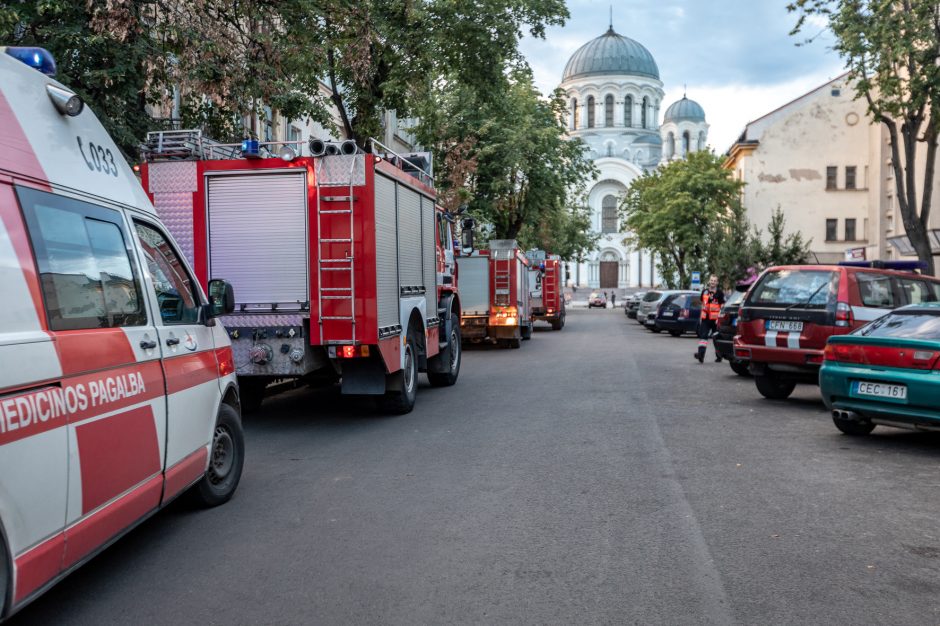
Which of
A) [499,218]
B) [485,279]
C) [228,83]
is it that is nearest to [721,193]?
[499,218]

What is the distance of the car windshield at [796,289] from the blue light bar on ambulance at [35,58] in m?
9.79

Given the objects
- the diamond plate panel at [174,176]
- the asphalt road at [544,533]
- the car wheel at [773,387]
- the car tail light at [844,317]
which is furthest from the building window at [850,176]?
the diamond plate panel at [174,176]

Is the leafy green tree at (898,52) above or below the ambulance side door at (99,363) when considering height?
above

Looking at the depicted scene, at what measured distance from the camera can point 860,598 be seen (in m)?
4.18

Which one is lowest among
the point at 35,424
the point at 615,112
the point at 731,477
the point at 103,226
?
the point at 731,477

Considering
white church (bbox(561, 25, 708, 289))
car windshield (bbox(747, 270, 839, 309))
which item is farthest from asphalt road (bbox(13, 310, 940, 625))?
white church (bbox(561, 25, 708, 289))

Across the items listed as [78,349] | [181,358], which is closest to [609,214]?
[181,358]

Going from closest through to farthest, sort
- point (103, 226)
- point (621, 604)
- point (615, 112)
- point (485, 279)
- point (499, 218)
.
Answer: point (621, 604), point (103, 226), point (485, 279), point (499, 218), point (615, 112)

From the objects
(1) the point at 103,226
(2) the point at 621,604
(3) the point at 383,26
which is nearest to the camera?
(2) the point at 621,604

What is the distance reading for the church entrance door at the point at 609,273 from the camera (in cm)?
10081

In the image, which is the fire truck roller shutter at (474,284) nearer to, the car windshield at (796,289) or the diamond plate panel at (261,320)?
the car windshield at (796,289)

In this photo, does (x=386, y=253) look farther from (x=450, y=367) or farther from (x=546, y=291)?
(x=546, y=291)

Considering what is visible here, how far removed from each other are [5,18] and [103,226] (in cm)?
519

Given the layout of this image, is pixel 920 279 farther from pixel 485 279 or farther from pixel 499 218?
pixel 499 218
